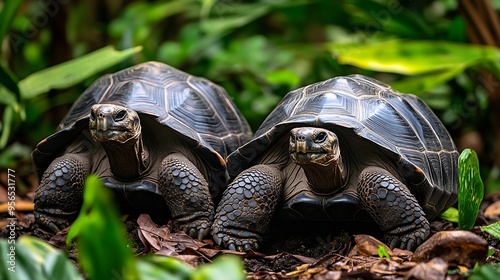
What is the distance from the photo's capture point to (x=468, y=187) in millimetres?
3262

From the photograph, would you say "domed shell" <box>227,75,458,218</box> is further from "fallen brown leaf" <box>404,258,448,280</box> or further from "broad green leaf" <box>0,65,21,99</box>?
"broad green leaf" <box>0,65,21,99</box>

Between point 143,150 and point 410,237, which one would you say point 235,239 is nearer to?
point 143,150

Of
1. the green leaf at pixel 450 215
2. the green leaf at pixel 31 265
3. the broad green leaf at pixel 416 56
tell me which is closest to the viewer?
the green leaf at pixel 31 265

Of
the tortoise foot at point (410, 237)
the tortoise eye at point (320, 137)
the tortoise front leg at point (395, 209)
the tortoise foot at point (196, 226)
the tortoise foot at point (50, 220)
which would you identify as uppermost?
the tortoise eye at point (320, 137)

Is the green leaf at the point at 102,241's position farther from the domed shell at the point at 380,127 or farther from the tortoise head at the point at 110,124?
the domed shell at the point at 380,127

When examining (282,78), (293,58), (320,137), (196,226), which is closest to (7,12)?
(196,226)

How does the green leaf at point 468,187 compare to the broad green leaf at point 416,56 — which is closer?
the green leaf at point 468,187

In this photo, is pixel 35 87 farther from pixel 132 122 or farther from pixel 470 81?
pixel 470 81

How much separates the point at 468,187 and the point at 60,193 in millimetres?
2125

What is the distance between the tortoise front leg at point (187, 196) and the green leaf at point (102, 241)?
1591 millimetres

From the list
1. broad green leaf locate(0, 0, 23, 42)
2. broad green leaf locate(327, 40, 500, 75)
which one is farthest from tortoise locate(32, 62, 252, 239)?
broad green leaf locate(327, 40, 500, 75)

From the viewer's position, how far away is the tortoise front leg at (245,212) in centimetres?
339

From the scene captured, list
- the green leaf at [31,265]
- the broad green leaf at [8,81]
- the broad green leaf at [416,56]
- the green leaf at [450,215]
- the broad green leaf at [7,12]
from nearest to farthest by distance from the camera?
1. the green leaf at [31,265]
2. the green leaf at [450,215]
3. the broad green leaf at [8,81]
4. the broad green leaf at [7,12]
5. the broad green leaf at [416,56]

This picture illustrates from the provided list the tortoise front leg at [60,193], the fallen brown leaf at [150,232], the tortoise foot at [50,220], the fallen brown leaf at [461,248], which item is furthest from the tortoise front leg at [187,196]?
the fallen brown leaf at [461,248]
